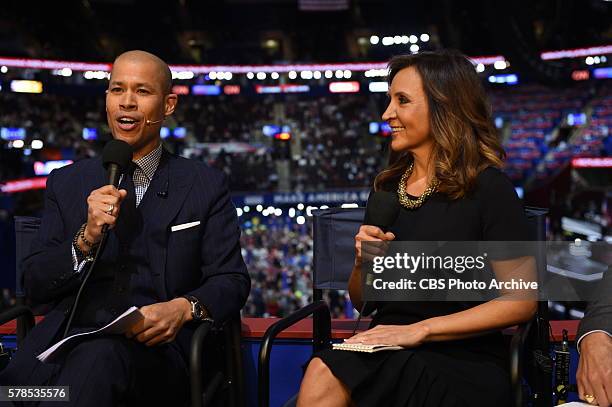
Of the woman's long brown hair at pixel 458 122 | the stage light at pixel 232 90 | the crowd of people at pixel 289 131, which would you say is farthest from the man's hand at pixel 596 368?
the stage light at pixel 232 90

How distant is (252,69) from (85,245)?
2990 centimetres

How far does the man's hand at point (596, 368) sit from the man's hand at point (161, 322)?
115cm

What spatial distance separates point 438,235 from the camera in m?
2.28

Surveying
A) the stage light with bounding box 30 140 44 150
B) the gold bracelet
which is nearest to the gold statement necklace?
the gold bracelet

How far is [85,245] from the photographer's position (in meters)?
2.20

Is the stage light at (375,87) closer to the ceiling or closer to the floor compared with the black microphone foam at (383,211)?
closer to the ceiling

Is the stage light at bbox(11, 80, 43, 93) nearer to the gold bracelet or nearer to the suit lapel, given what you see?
the suit lapel

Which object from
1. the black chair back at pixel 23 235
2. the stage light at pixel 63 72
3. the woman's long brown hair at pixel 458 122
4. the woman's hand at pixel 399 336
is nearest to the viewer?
the woman's hand at pixel 399 336

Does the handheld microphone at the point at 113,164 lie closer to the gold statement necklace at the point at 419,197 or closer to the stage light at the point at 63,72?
the gold statement necklace at the point at 419,197

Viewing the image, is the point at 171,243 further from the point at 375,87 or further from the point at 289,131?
the point at 375,87

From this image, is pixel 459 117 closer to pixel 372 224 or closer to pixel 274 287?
pixel 372 224

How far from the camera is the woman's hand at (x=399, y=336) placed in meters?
2.07

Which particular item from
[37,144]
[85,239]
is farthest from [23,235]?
[37,144]

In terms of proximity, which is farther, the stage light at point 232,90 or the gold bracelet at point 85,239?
the stage light at point 232,90
